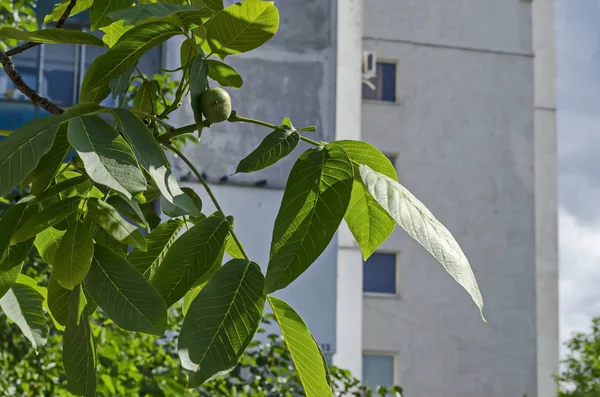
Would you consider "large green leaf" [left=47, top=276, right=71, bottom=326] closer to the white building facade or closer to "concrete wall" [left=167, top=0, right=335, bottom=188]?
"concrete wall" [left=167, top=0, right=335, bottom=188]

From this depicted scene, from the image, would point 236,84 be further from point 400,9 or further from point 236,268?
point 400,9

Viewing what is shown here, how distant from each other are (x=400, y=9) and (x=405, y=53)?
77 cm

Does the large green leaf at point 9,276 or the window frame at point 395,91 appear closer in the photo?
the large green leaf at point 9,276

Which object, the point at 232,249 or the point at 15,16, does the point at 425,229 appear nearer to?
the point at 232,249

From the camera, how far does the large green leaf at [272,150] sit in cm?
109

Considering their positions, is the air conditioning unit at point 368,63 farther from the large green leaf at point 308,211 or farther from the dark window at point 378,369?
A: the large green leaf at point 308,211

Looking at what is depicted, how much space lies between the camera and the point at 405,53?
1866cm

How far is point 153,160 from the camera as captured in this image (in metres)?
0.96

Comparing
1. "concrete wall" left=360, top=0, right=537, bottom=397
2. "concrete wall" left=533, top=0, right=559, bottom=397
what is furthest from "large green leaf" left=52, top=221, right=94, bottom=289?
"concrete wall" left=533, top=0, right=559, bottom=397

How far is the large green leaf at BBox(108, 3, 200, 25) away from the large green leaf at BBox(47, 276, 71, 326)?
332mm

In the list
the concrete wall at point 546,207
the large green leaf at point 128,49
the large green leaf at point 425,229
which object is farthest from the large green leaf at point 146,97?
the concrete wall at point 546,207

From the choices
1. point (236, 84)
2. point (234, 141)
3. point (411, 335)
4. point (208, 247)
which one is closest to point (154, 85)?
point (236, 84)

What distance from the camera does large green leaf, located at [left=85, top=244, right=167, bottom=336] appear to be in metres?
1.02

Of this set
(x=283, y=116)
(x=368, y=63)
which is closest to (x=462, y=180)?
(x=368, y=63)
